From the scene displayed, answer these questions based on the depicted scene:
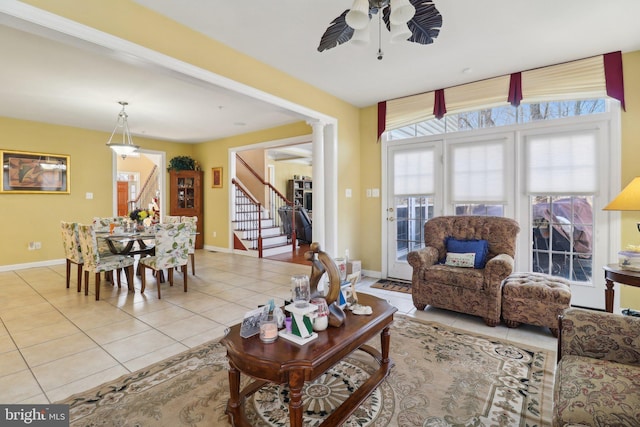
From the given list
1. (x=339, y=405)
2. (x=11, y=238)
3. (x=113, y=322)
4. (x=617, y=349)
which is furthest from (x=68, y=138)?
(x=617, y=349)

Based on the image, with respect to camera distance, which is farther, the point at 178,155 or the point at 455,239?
the point at 178,155

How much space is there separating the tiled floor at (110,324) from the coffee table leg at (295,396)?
151 centimetres

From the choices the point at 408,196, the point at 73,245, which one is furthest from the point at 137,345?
the point at 408,196

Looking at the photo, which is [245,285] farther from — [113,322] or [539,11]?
[539,11]

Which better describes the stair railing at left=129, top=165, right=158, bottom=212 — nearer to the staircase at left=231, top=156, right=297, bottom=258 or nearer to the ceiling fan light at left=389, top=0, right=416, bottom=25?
the staircase at left=231, top=156, right=297, bottom=258

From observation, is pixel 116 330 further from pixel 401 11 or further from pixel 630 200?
pixel 630 200

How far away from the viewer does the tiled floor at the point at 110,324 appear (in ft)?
7.13

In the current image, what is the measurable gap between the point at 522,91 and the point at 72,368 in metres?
5.16

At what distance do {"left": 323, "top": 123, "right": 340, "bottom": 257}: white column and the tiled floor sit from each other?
84cm

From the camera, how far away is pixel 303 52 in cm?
314

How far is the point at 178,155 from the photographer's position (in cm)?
776

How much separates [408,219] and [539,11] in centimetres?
286

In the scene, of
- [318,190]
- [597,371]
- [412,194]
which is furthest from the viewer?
[412,194]

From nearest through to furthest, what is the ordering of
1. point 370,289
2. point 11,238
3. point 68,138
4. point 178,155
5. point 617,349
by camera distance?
point 617,349 → point 370,289 → point 11,238 → point 68,138 → point 178,155
